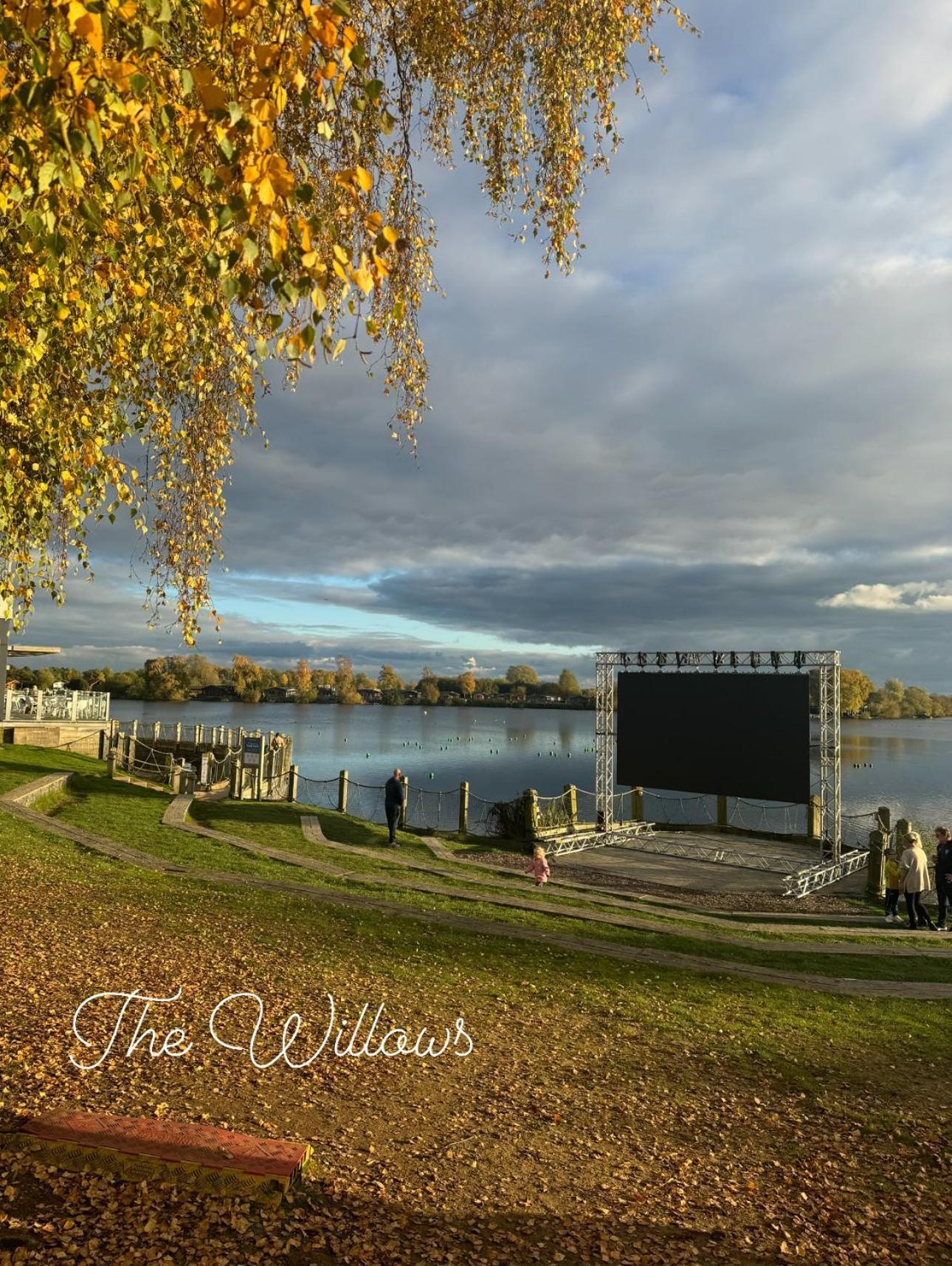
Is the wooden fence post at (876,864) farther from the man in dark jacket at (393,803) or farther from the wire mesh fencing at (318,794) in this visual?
the wire mesh fencing at (318,794)

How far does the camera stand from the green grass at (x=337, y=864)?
9414 millimetres

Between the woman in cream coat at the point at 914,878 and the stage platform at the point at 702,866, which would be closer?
the woman in cream coat at the point at 914,878

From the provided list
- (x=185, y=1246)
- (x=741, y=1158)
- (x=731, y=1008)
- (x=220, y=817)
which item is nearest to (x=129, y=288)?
(x=185, y=1246)

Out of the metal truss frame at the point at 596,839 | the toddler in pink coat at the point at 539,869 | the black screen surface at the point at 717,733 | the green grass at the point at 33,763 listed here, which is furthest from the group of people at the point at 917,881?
the green grass at the point at 33,763

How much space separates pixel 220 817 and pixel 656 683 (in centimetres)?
1128

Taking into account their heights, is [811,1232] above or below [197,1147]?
below

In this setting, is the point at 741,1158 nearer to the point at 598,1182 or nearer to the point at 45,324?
the point at 598,1182

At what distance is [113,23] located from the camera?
2758 millimetres

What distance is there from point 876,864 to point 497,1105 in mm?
14425

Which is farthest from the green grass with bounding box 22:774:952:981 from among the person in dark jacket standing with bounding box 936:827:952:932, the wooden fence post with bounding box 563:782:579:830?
the wooden fence post with bounding box 563:782:579:830

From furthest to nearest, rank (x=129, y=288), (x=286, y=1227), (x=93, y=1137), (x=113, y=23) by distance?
1. (x=129, y=288)
2. (x=93, y=1137)
3. (x=286, y=1227)
4. (x=113, y=23)

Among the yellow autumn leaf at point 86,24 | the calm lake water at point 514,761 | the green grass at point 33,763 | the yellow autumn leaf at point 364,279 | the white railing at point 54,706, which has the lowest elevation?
the calm lake water at point 514,761

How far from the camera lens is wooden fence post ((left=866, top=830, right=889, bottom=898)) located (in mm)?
16375

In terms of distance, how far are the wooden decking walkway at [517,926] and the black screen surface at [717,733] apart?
8.20m
